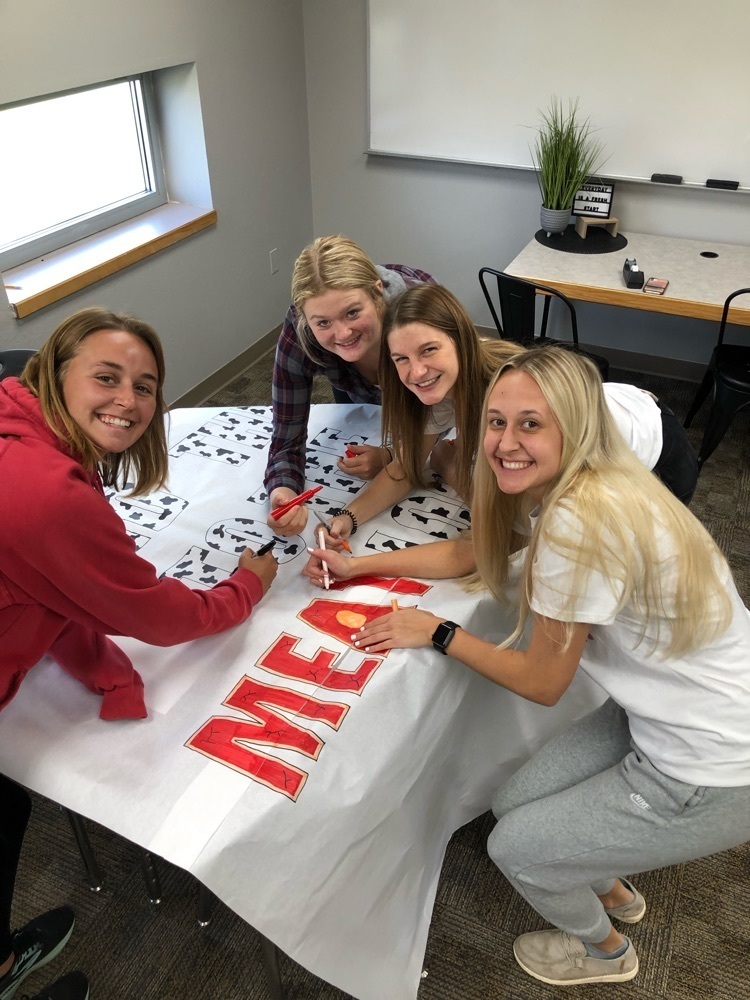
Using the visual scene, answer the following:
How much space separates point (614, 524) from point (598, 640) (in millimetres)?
247

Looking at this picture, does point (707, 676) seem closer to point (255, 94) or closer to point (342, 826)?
point (342, 826)

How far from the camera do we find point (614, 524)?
982 millimetres

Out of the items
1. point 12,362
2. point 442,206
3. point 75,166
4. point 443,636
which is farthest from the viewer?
point 442,206

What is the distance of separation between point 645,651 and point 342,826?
0.50 m

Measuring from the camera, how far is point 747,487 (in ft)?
9.09

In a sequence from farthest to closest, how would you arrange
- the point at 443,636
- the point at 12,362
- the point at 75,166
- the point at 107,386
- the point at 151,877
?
the point at 75,166 < the point at 12,362 < the point at 151,877 < the point at 443,636 < the point at 107,386

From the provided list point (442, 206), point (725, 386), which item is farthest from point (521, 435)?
point (442, 206)

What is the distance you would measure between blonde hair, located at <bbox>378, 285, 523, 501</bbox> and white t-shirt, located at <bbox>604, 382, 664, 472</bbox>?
0.22 metres

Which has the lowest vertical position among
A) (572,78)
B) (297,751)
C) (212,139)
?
(297,751)

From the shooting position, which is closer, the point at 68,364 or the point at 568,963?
the point at 68,364

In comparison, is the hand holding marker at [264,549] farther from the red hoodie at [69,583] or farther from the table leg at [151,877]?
the table leg at [151,877]

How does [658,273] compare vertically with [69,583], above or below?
below

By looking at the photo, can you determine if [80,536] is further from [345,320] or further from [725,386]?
[725,386]

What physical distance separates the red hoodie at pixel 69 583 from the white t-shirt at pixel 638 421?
821mm
